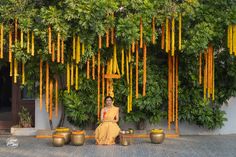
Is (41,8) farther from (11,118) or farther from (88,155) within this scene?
(11,118)

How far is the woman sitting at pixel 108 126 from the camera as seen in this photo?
12234 millimetres

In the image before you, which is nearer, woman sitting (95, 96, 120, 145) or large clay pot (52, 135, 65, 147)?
large clay pot (52, 135, 65, 147)

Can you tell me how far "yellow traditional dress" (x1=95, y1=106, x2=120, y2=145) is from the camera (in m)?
12.2

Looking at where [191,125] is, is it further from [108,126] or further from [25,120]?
[25,120]

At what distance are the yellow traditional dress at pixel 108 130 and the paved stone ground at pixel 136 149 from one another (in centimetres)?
24

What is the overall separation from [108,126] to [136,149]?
0.95 meters

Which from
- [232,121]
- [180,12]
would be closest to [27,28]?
[180,12]

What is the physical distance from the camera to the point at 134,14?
11.5 metres

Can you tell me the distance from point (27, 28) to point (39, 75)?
5.34 ft

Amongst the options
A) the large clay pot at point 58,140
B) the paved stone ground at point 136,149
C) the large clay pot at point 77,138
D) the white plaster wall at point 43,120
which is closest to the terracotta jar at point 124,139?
the paved stone ground at point 136,149

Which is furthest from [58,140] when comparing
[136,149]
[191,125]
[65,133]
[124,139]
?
[191,125]

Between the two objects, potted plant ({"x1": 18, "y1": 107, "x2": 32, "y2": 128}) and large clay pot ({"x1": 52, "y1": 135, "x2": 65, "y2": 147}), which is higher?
potted plant ({"x1": 18, "y1": 107, "x2": 32, "y2": 128})

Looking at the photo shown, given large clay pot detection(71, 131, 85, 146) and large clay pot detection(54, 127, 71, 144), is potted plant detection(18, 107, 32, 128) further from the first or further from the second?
large clay pot detection(71, 131, 85, 146)

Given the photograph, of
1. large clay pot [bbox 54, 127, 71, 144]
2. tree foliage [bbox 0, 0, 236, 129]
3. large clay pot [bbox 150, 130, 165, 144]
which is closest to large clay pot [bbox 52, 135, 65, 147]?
large clay pot [bbox 54, 127, 71, 144]
